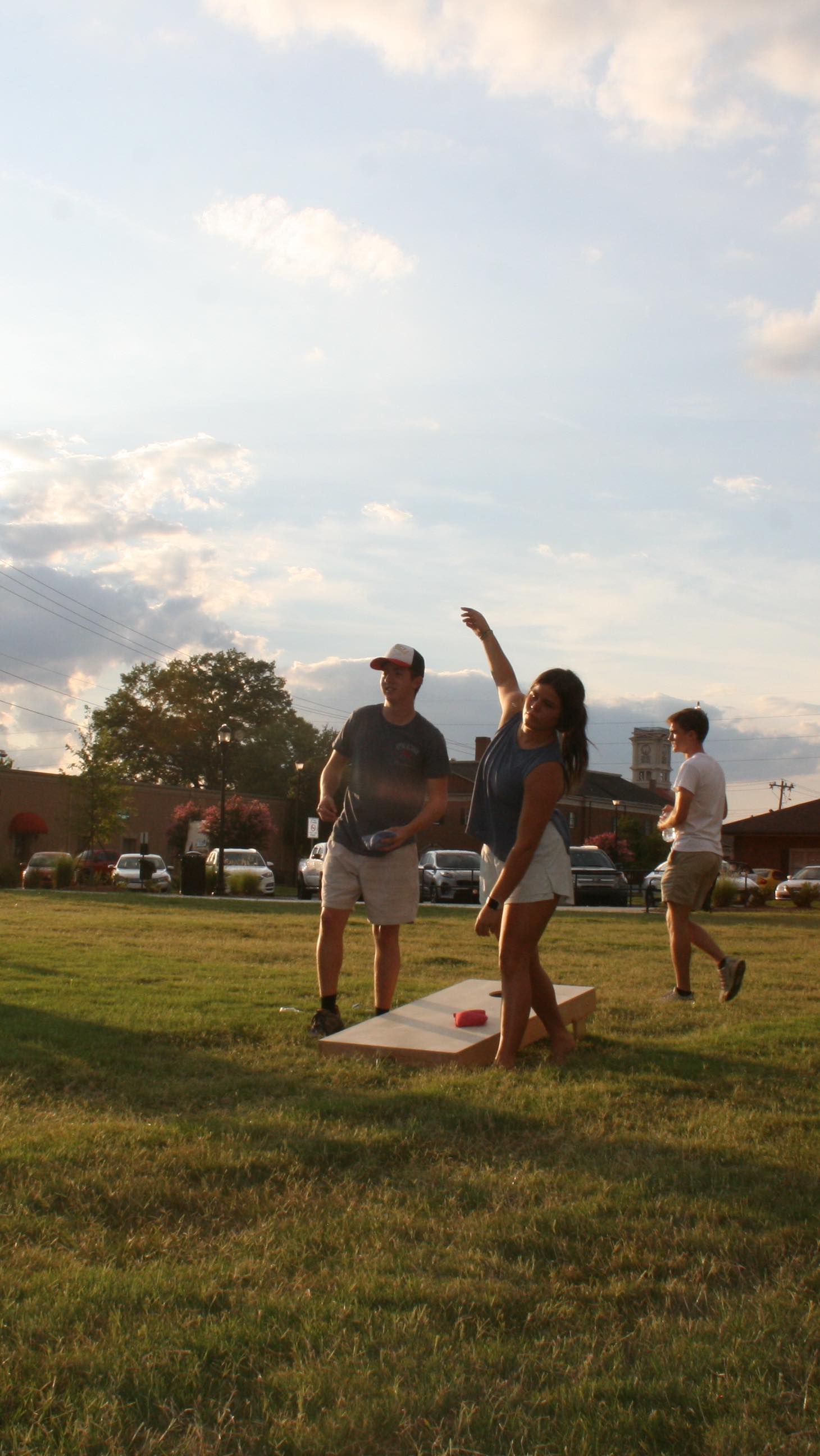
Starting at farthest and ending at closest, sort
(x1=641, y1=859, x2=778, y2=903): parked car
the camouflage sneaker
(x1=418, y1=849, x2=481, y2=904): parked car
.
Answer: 1. (x1=418, y1=849, x2=481, y2=904): parked car
2. (x1=641, y1=859, x2=778, y2=903): parked car
3. the camouflage sneaker

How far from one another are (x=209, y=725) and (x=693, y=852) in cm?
7560

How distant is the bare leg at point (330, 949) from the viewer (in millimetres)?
5938

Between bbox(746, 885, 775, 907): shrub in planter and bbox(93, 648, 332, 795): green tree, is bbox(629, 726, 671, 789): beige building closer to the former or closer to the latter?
bbox(93, 648, 332, 795): green tree

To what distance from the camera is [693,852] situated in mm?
7316

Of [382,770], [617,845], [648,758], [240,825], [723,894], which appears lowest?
[723,894]

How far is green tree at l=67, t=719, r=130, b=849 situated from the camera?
128 feet

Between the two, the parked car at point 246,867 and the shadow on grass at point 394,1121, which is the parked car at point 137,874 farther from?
the shadow on grass at point 394,1121

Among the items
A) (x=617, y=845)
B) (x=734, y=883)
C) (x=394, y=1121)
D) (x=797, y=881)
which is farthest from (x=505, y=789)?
(x=617, y=845)

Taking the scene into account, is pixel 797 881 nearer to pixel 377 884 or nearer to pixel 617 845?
pixel 617 845

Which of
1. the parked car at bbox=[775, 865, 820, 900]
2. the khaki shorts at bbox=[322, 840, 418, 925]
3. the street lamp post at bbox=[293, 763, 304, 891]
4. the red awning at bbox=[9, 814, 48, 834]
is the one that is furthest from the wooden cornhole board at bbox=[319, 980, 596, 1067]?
the street lamp post at bbox=[293, 763, 304, 891]

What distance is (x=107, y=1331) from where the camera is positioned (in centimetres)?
228

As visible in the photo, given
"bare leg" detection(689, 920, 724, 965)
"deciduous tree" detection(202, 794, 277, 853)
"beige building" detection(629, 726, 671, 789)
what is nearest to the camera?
"bare leg" detection(689, 920, 724, 965)

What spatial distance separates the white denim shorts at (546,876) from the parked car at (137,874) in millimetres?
30572

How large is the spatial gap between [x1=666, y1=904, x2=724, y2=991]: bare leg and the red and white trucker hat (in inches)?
89.3
